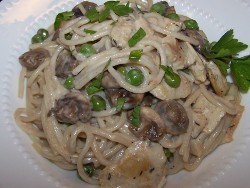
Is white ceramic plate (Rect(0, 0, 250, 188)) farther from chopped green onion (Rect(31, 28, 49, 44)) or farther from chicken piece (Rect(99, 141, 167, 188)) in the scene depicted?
chicken piece (Rect(99, 141, 167, 188))

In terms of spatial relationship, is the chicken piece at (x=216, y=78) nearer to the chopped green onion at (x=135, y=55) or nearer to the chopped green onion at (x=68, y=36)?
the chopped green onion at (x=135, y=55)

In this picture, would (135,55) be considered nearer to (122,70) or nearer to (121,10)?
(122,70)

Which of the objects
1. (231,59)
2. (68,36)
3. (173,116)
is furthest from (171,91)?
(68,36)

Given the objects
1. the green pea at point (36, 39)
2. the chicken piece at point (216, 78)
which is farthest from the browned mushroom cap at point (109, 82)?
the green pea at point (36, 39)

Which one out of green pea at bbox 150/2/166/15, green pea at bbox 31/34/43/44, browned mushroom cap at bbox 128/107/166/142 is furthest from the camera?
green pea at bbox 31/34/43/44

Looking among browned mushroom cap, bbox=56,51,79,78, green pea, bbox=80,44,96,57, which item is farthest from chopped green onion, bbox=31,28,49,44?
green pea, bbox=80,44,96,57

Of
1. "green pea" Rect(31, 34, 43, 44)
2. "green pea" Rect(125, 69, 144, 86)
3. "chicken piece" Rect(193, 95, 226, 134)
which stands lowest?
"chicken piece" Rect(193, 95, 226, 134)

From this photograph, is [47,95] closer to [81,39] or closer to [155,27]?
[81,39]
